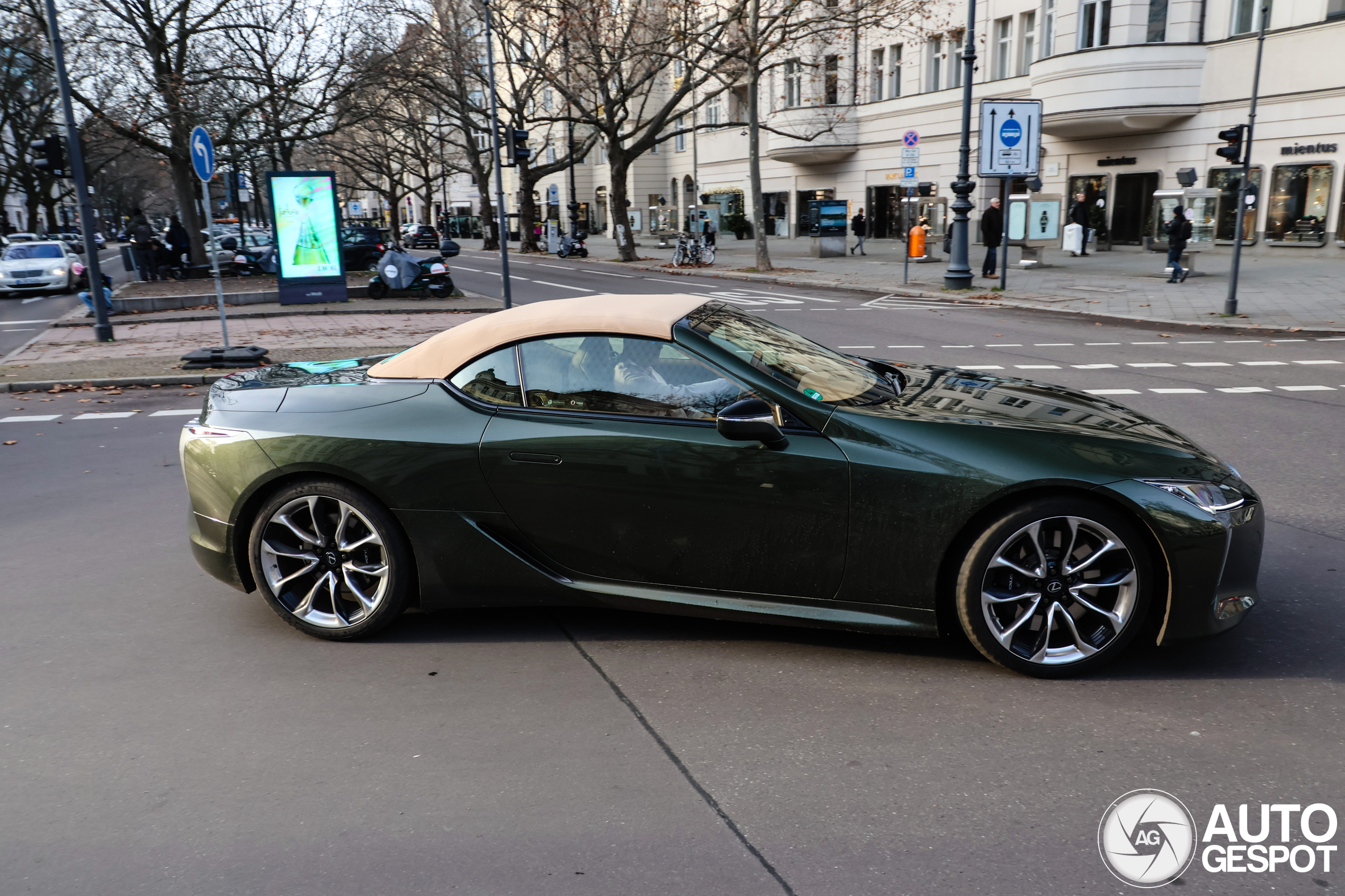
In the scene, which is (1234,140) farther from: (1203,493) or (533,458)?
(533,458)

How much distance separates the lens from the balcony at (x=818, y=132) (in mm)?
42875

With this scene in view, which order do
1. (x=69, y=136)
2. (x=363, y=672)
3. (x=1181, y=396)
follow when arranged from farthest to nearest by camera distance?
(x=69, y=136), (x=1181, y=396), (x=363, y=672)

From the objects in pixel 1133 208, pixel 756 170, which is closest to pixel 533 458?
pixel 756 170

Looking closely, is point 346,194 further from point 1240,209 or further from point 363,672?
point 363,672

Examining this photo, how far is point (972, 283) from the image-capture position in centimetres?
2358

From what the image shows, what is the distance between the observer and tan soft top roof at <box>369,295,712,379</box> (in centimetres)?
418

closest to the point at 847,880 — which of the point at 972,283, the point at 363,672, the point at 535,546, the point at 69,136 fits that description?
the point at 535,546

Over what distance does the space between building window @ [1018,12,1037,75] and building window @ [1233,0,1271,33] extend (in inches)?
271

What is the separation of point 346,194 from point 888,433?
128953mm

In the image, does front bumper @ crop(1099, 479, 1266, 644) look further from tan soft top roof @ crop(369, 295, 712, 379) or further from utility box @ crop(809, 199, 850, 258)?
utility box @ crop(809, 199, 850, 258)

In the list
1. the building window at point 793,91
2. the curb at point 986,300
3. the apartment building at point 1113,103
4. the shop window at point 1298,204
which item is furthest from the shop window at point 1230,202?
the building window at point 793,91

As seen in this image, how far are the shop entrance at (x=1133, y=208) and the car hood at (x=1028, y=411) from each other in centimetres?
3010

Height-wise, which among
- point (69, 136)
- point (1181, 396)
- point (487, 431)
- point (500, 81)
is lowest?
point (1181, 396)

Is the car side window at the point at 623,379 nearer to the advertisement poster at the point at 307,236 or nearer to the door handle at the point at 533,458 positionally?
the door handle at the point at 533,458
